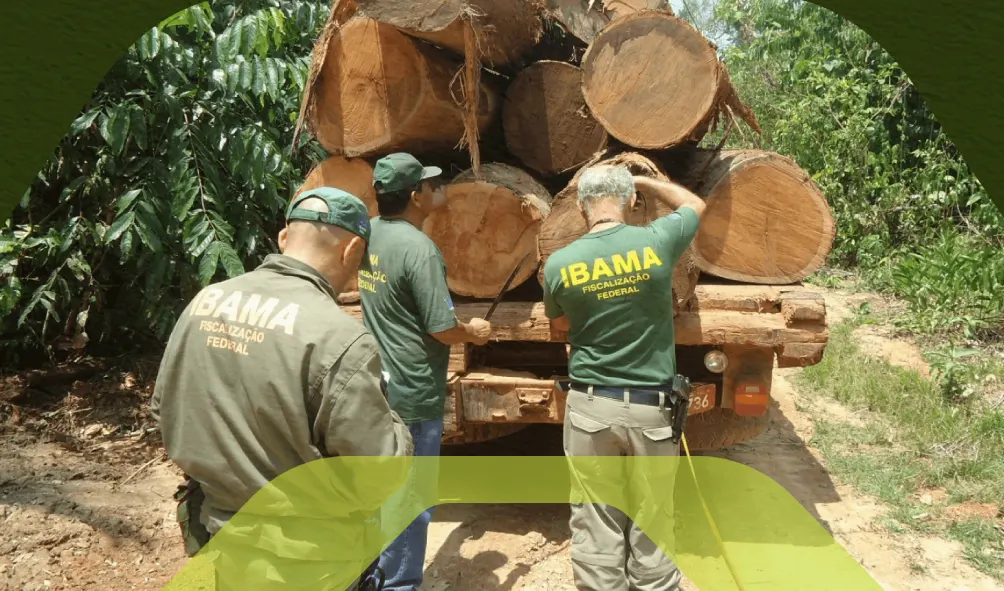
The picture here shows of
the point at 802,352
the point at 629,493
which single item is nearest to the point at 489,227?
the point at 629,493

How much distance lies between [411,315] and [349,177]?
40.7 inches

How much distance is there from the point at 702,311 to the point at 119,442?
3.59 m

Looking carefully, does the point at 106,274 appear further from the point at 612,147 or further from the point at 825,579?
the point at 825,579

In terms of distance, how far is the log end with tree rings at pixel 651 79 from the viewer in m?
3.23

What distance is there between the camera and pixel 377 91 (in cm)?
350

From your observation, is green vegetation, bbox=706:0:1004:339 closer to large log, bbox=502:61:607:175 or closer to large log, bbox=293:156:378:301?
large log, bbox=502:61:607:175

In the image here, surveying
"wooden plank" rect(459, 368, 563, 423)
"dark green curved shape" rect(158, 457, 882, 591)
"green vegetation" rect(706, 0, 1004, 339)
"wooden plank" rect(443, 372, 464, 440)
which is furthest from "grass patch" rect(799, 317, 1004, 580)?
"wooden plank" rect(443, 372, 464, 440)

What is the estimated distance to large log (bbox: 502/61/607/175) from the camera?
369cm

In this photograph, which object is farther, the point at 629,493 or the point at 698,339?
the point at 698,339

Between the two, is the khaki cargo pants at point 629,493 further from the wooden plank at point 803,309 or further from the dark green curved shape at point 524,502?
the wooden plank at point 803,309

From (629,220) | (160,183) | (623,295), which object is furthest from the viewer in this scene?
(160,183)

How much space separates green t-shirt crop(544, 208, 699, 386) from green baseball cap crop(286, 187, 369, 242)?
108 cm

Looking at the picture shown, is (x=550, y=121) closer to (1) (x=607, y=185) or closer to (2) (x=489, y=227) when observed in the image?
(2) (x=489, y=227)

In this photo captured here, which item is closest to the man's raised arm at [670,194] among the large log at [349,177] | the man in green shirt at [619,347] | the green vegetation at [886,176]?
the man in green shirt at [619,347]
